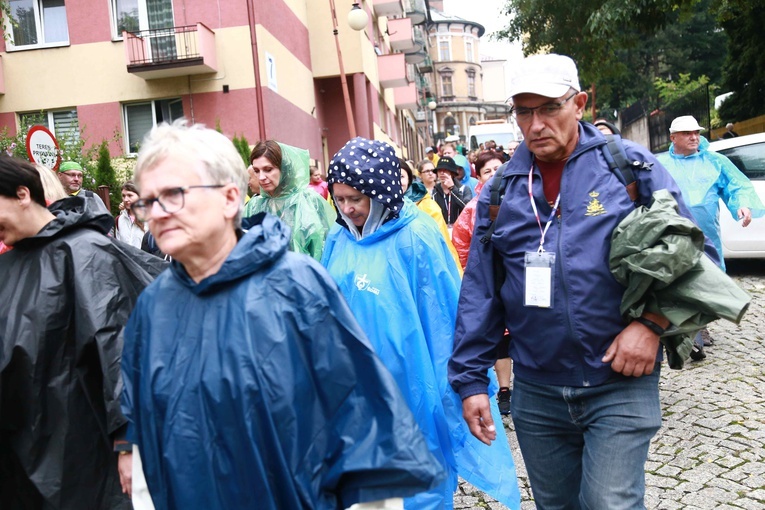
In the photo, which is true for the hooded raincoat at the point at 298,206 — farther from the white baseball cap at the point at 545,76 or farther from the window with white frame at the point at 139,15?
the window with white frame at the point at 139,15

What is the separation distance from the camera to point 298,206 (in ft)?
18.6

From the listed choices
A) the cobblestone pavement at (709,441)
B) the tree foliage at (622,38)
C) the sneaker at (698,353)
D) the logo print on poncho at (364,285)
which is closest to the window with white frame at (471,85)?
the tree foliage at (622,38)

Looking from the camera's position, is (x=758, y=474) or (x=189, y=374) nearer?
(x=189, y=374)

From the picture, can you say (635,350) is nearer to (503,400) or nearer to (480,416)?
(480,416)

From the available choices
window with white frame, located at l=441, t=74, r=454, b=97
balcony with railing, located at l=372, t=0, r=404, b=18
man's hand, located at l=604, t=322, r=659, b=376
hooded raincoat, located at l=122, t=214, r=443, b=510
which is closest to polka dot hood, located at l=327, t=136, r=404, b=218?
man's hand, located at l=604, t=322, r=659, b=376

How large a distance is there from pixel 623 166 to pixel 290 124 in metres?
19.9

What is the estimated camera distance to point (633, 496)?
2.62 meters

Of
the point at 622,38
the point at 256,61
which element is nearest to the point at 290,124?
the point at 256,61

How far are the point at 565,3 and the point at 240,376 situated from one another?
70.5 feet

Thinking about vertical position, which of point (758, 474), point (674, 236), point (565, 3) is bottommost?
point (758, 474)

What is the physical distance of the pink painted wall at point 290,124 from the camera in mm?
19828

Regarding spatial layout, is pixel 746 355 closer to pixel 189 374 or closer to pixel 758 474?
pixel 758 474

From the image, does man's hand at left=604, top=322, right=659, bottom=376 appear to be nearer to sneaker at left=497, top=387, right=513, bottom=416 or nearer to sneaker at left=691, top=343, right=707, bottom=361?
sneaker at left=497, top=387, right=513, bottom=416

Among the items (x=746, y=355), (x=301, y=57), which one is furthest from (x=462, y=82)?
(x=746, y=355)
